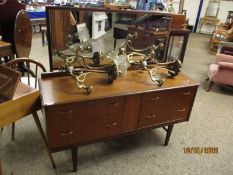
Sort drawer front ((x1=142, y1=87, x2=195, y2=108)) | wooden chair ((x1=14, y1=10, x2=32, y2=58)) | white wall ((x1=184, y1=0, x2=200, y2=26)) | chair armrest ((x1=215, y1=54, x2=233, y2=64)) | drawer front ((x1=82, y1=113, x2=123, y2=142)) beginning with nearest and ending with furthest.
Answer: drawer front ((x1=82, y1=113, x2=123, y2=142)), drawer front ((x1=142, y1=87, x2=195, y2=108)), wooden chair ((x1=14, y1=10, x2=32, y2=58)), chair armrest ((x1=215, y1=54, x2=233, y2=64)), white wall ((x1=184, y1=0, x2=200, y2=26))

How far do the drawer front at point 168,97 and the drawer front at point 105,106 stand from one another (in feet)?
0.62

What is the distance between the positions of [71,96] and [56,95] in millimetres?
94

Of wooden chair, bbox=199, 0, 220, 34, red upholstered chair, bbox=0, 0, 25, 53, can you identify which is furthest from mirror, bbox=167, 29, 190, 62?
wooden chair, bbox=199, 0, 220, 34

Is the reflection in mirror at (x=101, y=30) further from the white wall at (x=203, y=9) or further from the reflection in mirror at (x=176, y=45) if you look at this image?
the white wall at (x=203, y=9)

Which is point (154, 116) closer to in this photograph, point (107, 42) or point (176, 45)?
point (107, 42)

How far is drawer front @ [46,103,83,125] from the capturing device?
1181 mm

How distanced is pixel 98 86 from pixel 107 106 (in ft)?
0.58

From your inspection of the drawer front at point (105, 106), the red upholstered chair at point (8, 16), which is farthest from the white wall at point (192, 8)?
the drawer front at point (105, 106)

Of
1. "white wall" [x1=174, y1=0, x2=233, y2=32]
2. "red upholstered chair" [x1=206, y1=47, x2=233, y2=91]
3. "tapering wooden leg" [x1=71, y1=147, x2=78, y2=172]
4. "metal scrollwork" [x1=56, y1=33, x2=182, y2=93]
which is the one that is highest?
"white wall" [x1=174, y1=0, x2=233, y2=32]

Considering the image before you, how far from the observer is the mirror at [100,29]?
1.53m

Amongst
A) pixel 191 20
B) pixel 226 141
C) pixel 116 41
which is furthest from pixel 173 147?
pixel 191 20

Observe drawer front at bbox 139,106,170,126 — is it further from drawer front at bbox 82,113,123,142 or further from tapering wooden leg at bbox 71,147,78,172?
tapering wooden leg at bbox 71,147,78,172

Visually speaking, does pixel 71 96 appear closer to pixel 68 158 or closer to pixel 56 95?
pixel 56 95

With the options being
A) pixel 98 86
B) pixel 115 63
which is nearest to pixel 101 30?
pixel 115 63
